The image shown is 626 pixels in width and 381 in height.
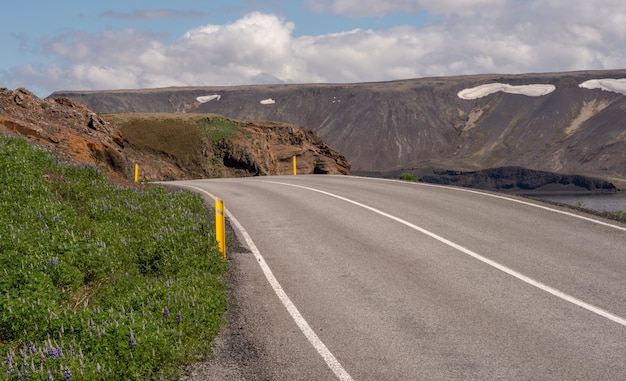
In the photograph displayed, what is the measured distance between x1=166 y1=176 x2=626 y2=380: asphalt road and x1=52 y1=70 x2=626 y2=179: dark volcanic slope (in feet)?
409

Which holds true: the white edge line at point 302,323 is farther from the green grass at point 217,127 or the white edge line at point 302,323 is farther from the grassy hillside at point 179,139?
the green grass at point 217,127

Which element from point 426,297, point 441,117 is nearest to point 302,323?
point 426,297

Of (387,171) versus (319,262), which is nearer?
(319,262)

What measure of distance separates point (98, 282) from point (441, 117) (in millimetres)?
166482

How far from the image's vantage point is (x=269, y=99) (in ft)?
603

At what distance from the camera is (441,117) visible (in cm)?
17038

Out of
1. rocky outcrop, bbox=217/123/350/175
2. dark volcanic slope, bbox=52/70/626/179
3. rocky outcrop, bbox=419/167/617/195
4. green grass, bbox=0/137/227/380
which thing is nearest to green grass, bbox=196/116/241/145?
rocky outcrop, bbox=217/123/350/175

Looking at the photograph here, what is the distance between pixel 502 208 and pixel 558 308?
8.57 meters

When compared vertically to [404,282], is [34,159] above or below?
above

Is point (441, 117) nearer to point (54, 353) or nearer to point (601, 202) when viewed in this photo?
point (601, 202)

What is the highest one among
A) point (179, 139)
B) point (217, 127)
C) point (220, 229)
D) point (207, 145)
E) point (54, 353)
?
point (217, 127)

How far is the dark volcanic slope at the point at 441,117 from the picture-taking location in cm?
14388

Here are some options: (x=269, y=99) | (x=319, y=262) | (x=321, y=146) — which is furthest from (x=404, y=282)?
(x=269, y=99)

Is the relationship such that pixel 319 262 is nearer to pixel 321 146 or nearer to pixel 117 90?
pixel 321 146
